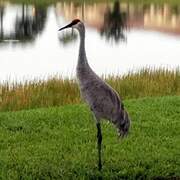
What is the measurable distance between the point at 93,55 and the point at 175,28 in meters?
11.0

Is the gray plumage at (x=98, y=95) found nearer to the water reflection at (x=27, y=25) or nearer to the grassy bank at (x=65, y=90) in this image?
the grassy bank at (x=65, y=90)

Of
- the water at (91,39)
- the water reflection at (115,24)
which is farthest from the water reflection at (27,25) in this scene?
the water reflection at (115,24)

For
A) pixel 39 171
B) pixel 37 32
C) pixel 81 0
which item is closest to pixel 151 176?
pixel 39 171

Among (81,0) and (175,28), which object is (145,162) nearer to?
(175,28)

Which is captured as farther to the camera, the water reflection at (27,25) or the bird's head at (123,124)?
the water reflection at (27,25)

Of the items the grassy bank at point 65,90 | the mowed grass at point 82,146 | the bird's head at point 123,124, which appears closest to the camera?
the bird's head at point 123,124

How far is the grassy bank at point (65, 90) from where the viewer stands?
11.1 m

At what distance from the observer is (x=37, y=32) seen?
1228 inches

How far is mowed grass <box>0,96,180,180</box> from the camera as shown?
6149 millimetres

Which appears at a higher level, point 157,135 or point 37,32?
point 157,135

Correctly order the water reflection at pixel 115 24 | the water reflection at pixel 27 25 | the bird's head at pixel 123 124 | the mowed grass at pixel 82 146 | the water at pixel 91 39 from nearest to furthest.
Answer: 1. the bird's head at pixel 123 124
2. the mowed grass at pixel 82 146
3. the water at pixel 91 39
4. the water reflection at pixel 27 25
5. the water reflection at pixel 115 24

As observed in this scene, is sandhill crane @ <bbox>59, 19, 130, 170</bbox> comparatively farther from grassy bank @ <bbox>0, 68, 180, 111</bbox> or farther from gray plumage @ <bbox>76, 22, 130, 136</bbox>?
grassy bank @ <bbox>0, 68, 180, 111</bbox>

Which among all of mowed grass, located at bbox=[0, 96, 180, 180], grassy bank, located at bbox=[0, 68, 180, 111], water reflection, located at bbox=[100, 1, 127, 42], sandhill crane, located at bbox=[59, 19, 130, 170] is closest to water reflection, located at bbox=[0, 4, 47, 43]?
water reflection, located at bbox=[100, 1, 127, 42]

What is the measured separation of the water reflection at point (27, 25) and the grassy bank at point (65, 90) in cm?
1422
